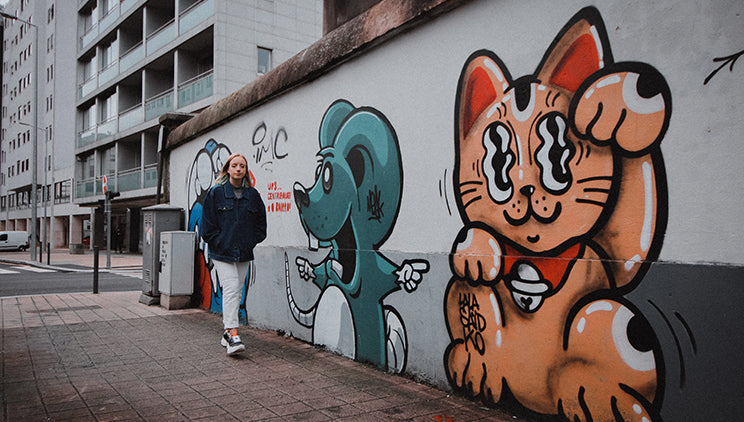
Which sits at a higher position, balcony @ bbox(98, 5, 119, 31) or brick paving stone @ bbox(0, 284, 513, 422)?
balcony @ bbox(98, 5, 119, 31)

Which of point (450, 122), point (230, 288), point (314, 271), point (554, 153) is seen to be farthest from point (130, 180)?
point (554, 153)

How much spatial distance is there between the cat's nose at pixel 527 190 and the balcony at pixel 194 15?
74.5 feet

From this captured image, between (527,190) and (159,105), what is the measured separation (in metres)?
27.0

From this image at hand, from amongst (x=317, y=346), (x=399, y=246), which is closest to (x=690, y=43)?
(x=399, y=246)

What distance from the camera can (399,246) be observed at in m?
4.10

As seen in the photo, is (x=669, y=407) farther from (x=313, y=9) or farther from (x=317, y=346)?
(x=313, y=9)

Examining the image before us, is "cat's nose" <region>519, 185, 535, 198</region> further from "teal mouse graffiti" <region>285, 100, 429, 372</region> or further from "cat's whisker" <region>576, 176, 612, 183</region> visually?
"teal mouse graffiti" <region>285, 100, 429, 372</region>

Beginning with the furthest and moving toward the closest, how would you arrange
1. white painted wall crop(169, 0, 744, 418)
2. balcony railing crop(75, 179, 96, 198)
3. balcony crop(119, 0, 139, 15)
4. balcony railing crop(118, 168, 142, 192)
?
balcony railing crop(75, 179, 96, 198) → balcony crop(119, 0, 139, 15) → balcony railing crop(118, 168, 142, 192) → white painted wall crop(169, 0, 744, 418)

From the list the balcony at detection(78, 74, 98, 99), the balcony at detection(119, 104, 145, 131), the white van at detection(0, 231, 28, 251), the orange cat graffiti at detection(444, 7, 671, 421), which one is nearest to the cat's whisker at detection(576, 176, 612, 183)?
the orange cat graffiti at detection(444, 7, 671, 421)

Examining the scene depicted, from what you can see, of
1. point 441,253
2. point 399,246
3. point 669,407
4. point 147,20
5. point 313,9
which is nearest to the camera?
point 669,407

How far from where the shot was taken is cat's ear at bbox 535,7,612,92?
2.72 meters

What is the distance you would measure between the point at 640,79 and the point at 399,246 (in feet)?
7.01

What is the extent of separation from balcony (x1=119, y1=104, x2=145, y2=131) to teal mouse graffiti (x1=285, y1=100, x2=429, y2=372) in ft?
86.1

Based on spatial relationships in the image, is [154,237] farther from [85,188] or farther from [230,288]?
[85,188]
